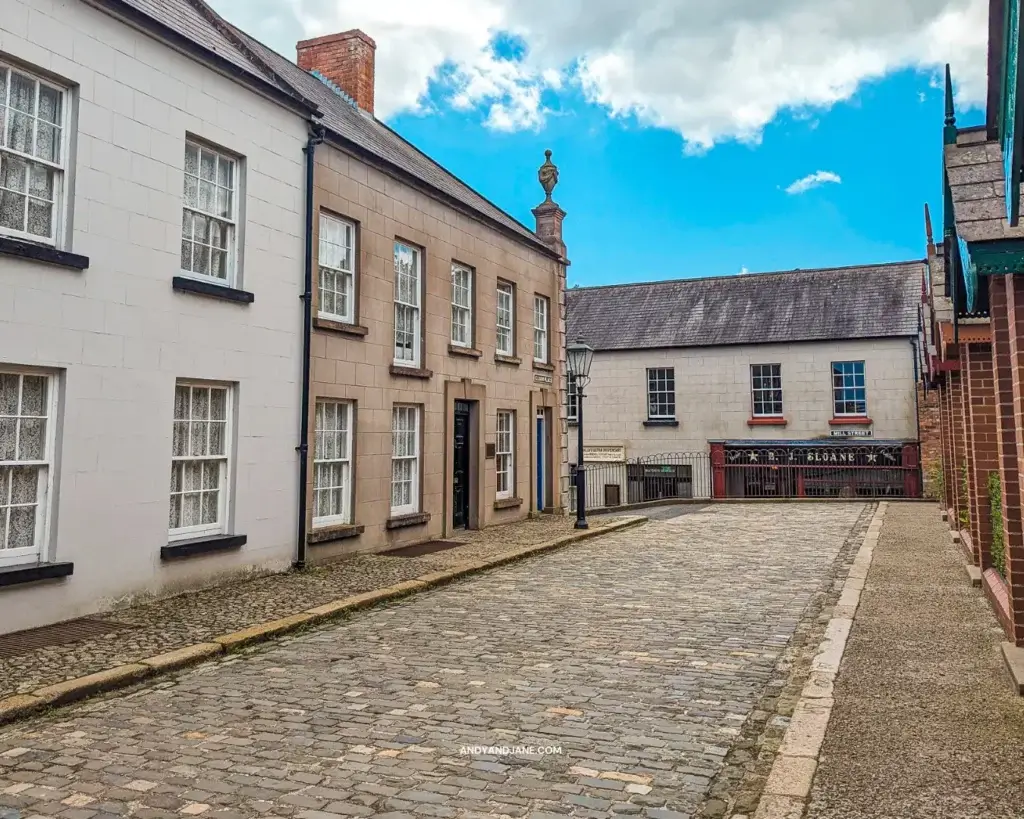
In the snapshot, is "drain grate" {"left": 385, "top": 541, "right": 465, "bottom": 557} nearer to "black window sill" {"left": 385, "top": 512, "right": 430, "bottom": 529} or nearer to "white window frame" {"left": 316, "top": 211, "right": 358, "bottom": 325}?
"black window sill" {"left": 385, "top": 512, "right": 430, "bottom": 529}

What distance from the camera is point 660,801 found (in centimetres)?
423

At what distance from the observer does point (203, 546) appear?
9.82 m

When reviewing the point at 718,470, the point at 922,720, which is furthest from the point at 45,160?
the point at 718,470

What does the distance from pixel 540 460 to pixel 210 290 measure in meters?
11.0

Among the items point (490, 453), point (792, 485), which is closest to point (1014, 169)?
point (490, 453)

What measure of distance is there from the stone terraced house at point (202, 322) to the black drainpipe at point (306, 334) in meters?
0.03

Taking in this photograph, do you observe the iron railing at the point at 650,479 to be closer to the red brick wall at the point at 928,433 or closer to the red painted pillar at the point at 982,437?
the red brick wall at the point at 928,433

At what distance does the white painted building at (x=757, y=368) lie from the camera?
93.5ft

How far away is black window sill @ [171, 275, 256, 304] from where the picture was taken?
378 inches

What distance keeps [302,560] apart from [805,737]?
8.11 meters

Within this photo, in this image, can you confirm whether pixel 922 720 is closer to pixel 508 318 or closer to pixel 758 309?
pixel 508 318

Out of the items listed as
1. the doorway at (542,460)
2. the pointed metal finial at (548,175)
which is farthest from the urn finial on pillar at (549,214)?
the doorway at (542,460)

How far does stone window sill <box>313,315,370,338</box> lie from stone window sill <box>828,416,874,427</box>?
20.9 m

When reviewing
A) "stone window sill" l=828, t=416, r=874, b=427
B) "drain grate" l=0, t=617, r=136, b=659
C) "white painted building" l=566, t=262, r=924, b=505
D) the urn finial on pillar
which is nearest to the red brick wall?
"white painted building" l=566, t=262, r=924, b=505
